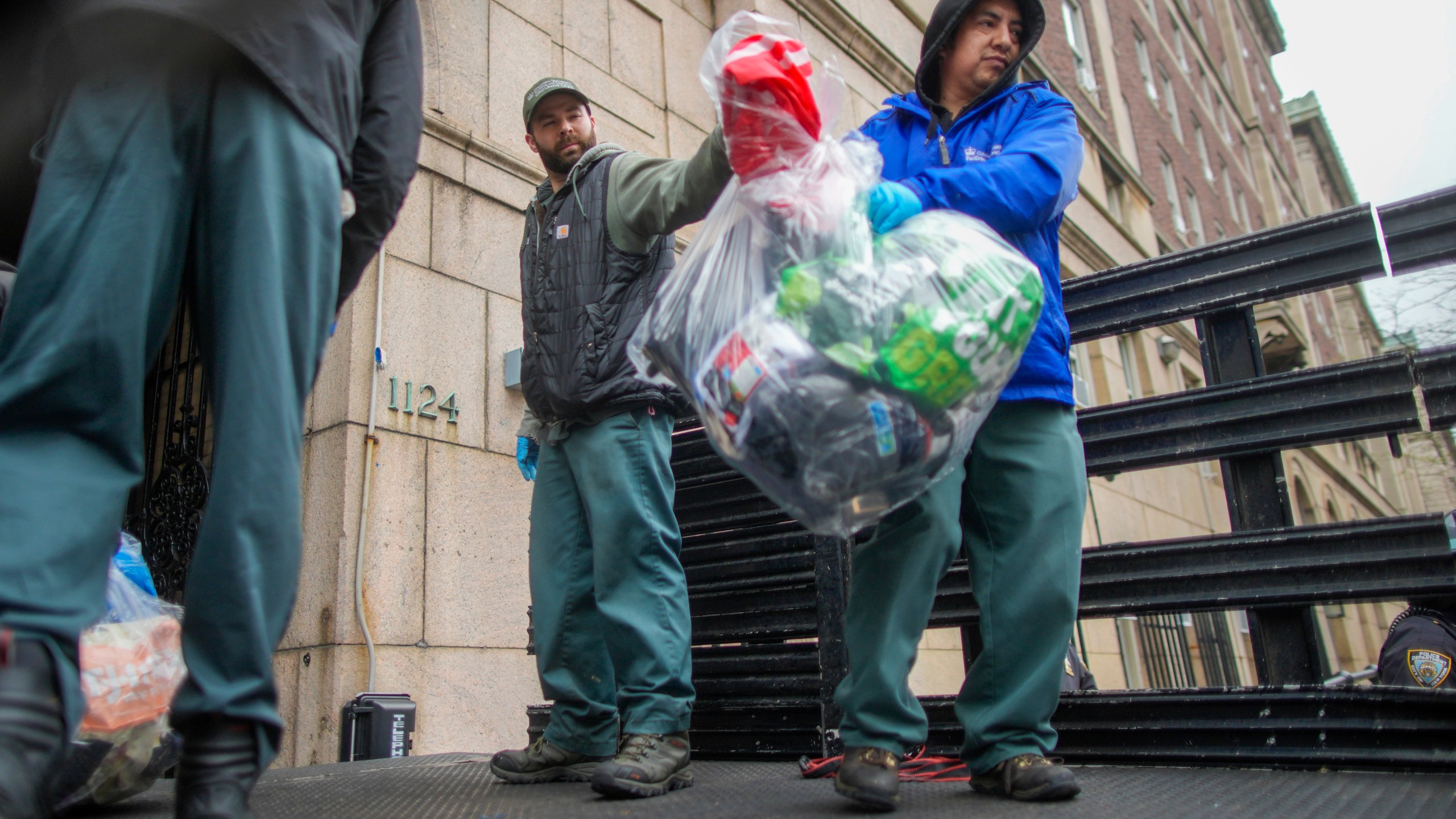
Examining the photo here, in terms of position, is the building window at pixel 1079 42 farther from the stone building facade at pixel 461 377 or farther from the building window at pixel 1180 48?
the stone building facade at pixel 461 377

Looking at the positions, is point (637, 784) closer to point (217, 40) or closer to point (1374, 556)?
point (217, 40)

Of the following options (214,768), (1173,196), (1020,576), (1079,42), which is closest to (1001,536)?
(1020,576)

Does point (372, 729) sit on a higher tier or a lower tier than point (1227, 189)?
lower

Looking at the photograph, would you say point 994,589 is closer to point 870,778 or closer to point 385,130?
point 870,778

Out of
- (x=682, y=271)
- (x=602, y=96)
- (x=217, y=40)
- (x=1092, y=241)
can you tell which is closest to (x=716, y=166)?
(x=682, y=271)

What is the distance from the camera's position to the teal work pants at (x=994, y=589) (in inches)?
79.6

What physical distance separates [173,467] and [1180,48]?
25158mm

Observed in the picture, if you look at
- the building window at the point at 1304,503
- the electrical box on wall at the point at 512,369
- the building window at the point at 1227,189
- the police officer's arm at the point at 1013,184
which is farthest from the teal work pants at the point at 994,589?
the building window at the point at 1227,189

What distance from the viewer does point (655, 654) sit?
2.37 m

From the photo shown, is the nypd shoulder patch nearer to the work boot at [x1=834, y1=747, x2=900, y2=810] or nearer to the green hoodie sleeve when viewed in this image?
the work boot at [x1=834, y1=747, x2=900, y2=810]

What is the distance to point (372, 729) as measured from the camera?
12.2 feet

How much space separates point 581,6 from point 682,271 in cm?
506

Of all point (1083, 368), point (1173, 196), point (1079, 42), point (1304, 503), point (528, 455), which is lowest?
point (528, 455)

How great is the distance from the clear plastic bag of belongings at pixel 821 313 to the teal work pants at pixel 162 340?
674mm
